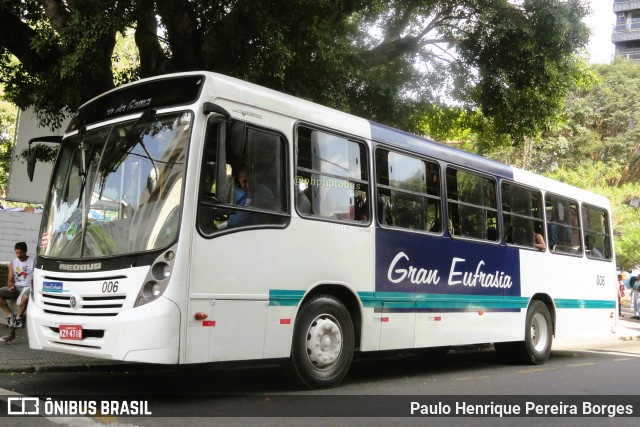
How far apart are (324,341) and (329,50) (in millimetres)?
5608

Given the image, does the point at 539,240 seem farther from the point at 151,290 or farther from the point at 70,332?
the point at 70,332

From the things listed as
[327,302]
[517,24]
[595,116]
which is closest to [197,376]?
A: [327,302]

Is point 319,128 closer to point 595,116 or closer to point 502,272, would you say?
point 502,272

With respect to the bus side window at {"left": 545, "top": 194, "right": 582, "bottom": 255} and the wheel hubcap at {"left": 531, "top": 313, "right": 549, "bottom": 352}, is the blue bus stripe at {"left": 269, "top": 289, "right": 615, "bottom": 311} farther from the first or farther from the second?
the bus side window at {"left": 545, "top": 194, "right": 582, "bottom": 255}

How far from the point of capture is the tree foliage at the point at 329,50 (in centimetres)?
986

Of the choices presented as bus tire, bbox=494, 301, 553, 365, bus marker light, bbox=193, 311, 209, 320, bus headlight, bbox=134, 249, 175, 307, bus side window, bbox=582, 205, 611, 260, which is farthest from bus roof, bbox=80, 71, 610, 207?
bus tire, bbox=494, 301, 553, 365

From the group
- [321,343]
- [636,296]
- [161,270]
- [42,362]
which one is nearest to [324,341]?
[321,343]

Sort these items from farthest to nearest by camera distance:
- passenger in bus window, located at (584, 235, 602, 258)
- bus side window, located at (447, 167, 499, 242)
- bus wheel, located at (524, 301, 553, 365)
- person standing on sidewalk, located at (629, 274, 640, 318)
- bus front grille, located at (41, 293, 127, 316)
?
person standing on sidewalk, located at (629, 274, 640, 318) → passenger in bus window, located at (584, 235, 602, 258) → bus wheel, located at (524, 301, 553, 365) → bus side window, located at (447, 167, 499, 242) → bus front grille, located at (41, 293, 127, 316)

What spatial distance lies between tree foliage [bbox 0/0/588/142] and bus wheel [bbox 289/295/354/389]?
4.42m

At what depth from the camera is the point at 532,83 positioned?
43.5 ft

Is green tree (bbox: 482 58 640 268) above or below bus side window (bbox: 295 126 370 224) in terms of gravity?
above

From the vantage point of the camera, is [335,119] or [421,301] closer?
[335,119]

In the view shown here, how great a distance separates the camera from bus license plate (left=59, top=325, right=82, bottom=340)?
5.95m

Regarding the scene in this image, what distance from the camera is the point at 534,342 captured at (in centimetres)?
1103
